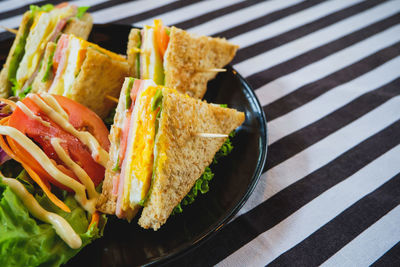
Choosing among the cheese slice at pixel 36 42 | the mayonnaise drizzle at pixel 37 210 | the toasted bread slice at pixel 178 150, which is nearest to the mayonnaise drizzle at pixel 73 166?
the mayonnaise drizzle at pixel 37 210

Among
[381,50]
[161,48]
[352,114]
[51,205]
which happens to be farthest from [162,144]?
[381,50]

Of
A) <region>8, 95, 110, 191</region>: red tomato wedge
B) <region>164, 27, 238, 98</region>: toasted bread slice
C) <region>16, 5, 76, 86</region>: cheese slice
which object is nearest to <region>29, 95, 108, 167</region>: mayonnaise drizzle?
<region>8, 95, 110, 191</region>: red tomato wedge

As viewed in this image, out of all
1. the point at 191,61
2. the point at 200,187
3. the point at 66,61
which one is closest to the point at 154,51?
the point at 191,61

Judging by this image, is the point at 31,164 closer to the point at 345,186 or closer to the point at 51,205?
the point at 51,205

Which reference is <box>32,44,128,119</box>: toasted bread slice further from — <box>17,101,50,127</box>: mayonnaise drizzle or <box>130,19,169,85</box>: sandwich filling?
<box>17,101,50,127</box>: mayonnaise drizzle

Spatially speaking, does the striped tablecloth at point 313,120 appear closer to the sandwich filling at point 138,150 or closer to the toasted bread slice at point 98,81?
the sandwich filling at point 138,150
